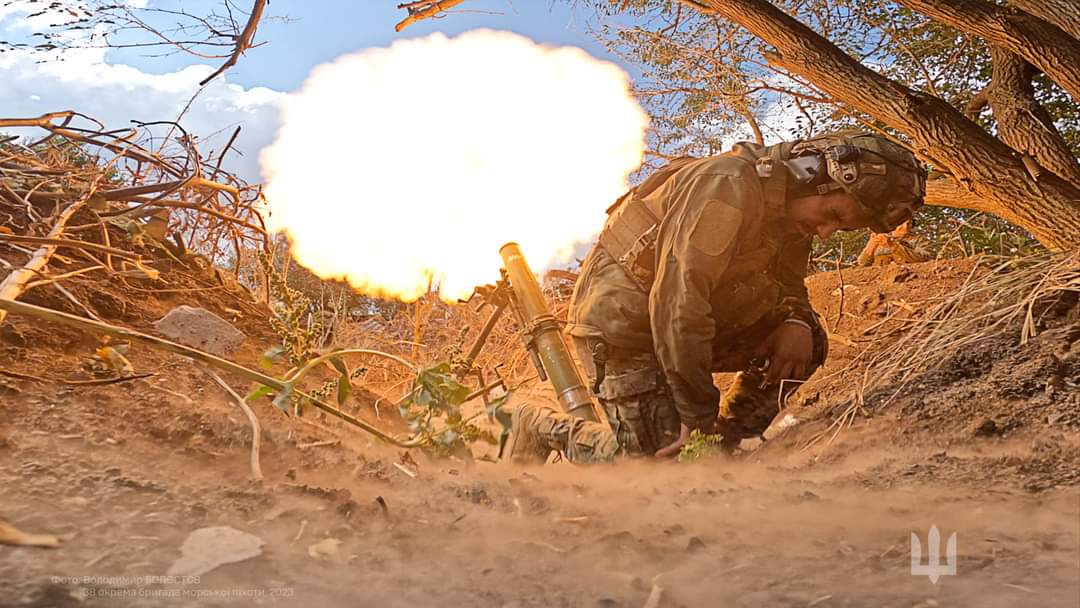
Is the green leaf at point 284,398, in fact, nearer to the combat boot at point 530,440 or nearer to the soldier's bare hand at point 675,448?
the soldier's bare hand at point 675,448

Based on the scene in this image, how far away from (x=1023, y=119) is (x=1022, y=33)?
0.62 metres

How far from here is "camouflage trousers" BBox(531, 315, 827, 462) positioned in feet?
9.54

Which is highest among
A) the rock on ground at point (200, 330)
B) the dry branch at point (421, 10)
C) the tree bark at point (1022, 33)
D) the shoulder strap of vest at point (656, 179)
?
the dry branch at point (421, 10)

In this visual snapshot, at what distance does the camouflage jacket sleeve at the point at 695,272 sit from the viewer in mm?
2631

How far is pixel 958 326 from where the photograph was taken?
2.80m

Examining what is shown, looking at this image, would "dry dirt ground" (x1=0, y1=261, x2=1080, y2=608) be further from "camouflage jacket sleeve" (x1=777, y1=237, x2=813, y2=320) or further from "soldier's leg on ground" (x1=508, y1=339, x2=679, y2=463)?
"camouflage jacket sleeve" (x1=777, y1=237, x2=813, y2=320)

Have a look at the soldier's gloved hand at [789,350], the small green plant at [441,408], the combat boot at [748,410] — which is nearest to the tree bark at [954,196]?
the soldier's gloved hand at [789,350]

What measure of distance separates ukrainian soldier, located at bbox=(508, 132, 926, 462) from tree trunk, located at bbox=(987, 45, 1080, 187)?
138 cm

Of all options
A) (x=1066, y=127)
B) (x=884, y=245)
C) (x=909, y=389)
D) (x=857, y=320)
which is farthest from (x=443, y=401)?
(x=1066, y=127)

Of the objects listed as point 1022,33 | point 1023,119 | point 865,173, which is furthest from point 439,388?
point 1023,119

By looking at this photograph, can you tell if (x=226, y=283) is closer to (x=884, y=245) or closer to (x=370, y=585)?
Answer: (x=370, y=585)

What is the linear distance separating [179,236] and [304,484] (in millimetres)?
2265

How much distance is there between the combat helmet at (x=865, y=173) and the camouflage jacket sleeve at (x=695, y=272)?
0.73 ft

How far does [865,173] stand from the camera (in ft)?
8.57
